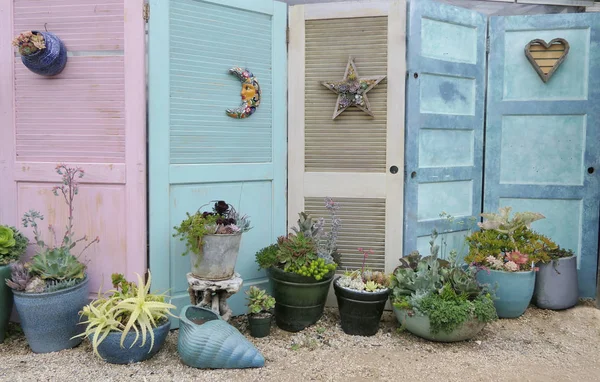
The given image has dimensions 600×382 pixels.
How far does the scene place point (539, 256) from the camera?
3707 mm

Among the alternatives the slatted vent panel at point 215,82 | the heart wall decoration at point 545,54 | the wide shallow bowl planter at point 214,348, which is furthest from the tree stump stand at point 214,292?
the heart wall decoration at point 545,54

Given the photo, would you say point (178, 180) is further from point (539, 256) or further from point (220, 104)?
point (539, 256)

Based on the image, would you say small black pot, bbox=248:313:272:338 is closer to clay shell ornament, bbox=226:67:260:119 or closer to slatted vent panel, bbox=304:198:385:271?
slatted vent panel, bbox=304:198:385:271

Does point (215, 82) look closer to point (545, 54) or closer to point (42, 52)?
point (42, 52)

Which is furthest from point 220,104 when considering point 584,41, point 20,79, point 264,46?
point 584,41

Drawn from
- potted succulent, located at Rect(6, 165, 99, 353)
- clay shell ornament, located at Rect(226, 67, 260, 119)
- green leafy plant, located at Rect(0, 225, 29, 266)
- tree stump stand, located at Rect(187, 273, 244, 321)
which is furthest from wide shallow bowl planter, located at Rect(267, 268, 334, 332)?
green leafy plant, located at Rect(0, 225, 29, 266)

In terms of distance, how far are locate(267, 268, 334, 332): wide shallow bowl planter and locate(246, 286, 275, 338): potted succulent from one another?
0.41 ft

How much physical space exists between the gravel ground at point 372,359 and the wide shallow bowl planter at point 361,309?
61 millimetres

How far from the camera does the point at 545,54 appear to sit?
3990 mm

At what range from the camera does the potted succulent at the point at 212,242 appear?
3.11 m

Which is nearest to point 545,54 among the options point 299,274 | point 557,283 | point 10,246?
point 557,283

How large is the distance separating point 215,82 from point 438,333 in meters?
2.10

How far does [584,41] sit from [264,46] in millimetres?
2380

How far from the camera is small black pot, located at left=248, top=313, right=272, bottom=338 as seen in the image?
3291mm
